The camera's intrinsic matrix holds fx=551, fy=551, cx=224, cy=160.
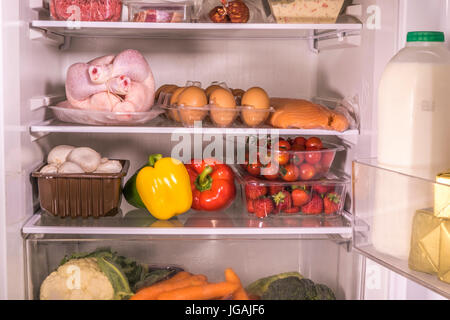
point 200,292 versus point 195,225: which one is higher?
point 195,225

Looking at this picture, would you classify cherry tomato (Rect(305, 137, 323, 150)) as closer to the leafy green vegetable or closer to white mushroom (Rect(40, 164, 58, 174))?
the leafy green vegetable

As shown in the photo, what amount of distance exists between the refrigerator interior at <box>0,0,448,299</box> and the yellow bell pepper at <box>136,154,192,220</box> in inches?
4.0

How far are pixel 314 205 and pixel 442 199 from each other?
737mm

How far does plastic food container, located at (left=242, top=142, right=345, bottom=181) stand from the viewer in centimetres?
168

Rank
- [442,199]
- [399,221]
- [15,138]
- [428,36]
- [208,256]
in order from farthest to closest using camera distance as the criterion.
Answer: [208,256] → [15,138] → [428,36] → [399,221] → [442,199]

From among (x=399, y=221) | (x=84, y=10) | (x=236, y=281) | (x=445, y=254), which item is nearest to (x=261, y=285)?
(x=236, y=281)

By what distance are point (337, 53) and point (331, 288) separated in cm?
79

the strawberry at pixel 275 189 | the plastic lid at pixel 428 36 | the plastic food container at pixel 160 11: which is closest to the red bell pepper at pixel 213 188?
the strawberry at pixel 275 189

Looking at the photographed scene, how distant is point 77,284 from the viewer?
1.57m

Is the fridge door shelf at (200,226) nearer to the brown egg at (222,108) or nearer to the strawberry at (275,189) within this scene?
the strawberry at (275,189)

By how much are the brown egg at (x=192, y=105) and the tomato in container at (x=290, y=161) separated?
0.67ft

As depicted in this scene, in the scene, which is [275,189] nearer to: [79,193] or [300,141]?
[300,141]
